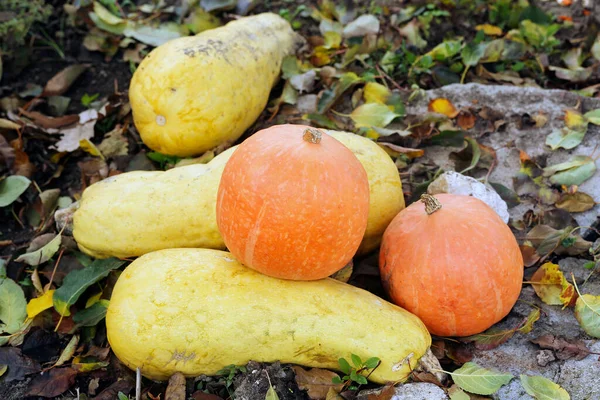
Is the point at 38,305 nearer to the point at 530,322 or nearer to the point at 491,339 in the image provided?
the point at 491,339

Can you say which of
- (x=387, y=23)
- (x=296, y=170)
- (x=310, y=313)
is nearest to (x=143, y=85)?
(x=296, y=170)

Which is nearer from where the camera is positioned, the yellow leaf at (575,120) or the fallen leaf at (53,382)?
the fallen leaf at (53,382)

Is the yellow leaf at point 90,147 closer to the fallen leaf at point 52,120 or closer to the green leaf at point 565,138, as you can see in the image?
the fallen leaf at point 52,120

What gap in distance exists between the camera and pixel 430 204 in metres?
2.25

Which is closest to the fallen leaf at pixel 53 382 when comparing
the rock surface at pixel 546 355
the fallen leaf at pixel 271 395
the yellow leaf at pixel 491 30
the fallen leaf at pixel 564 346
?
the fallen leaf at pixel 271 395

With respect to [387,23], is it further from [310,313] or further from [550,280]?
[310,313]

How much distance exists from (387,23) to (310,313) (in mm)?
2493

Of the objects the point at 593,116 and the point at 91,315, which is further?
the point at 593,116

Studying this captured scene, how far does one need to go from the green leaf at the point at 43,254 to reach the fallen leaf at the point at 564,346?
6.65 feet

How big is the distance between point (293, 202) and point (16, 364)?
4.17 ft

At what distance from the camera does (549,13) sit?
409cm

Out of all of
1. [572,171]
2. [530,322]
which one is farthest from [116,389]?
[572,171]

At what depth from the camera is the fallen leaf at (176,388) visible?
2.11 m

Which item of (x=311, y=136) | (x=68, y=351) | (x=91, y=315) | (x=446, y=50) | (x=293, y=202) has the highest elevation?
(x=311, y=136)
